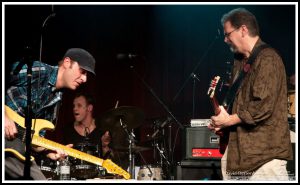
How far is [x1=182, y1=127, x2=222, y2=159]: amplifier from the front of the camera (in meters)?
4.94

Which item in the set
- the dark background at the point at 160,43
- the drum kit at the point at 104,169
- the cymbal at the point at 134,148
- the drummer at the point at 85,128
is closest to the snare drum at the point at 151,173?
the drum kit at the point at 104,169

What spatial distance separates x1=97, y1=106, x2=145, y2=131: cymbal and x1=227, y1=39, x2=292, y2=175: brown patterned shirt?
2.51 meters

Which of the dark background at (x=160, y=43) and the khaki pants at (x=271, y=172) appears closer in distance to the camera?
the khaki pants at (x=271, y=172)

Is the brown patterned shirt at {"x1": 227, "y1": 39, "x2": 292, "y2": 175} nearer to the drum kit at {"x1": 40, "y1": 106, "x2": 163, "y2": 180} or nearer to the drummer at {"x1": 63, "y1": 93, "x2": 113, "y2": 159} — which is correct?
the drum kit at {"x1": 40, "y1": 106, "x2": 163, "y2": 180}

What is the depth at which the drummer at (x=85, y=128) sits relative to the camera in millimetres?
6652

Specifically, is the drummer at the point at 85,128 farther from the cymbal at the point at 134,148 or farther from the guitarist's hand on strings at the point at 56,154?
the guitarist's hand on strings at the point at 56,154

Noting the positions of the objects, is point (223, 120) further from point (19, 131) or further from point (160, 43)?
point (160, 43)

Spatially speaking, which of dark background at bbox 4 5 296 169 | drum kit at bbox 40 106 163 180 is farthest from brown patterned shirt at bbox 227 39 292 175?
dark background at bbox 4 5 296 169

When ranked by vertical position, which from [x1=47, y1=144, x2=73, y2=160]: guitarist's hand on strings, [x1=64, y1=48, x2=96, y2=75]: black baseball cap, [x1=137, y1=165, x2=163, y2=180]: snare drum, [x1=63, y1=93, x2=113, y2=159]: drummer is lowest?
[x1=137, y1=165, x2=163, y2=180]: snare drum

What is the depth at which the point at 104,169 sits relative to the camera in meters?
5.82

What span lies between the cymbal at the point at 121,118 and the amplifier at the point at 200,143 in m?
1.05

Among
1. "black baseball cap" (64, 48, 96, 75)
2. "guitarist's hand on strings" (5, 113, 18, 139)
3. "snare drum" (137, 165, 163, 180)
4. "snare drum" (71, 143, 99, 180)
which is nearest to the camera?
"guitarist's hand on strings" (5, 113, 18, 139)

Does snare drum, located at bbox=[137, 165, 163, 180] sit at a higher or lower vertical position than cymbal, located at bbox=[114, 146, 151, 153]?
lower

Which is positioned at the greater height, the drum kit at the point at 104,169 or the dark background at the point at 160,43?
the dark background at the point at 160,43
